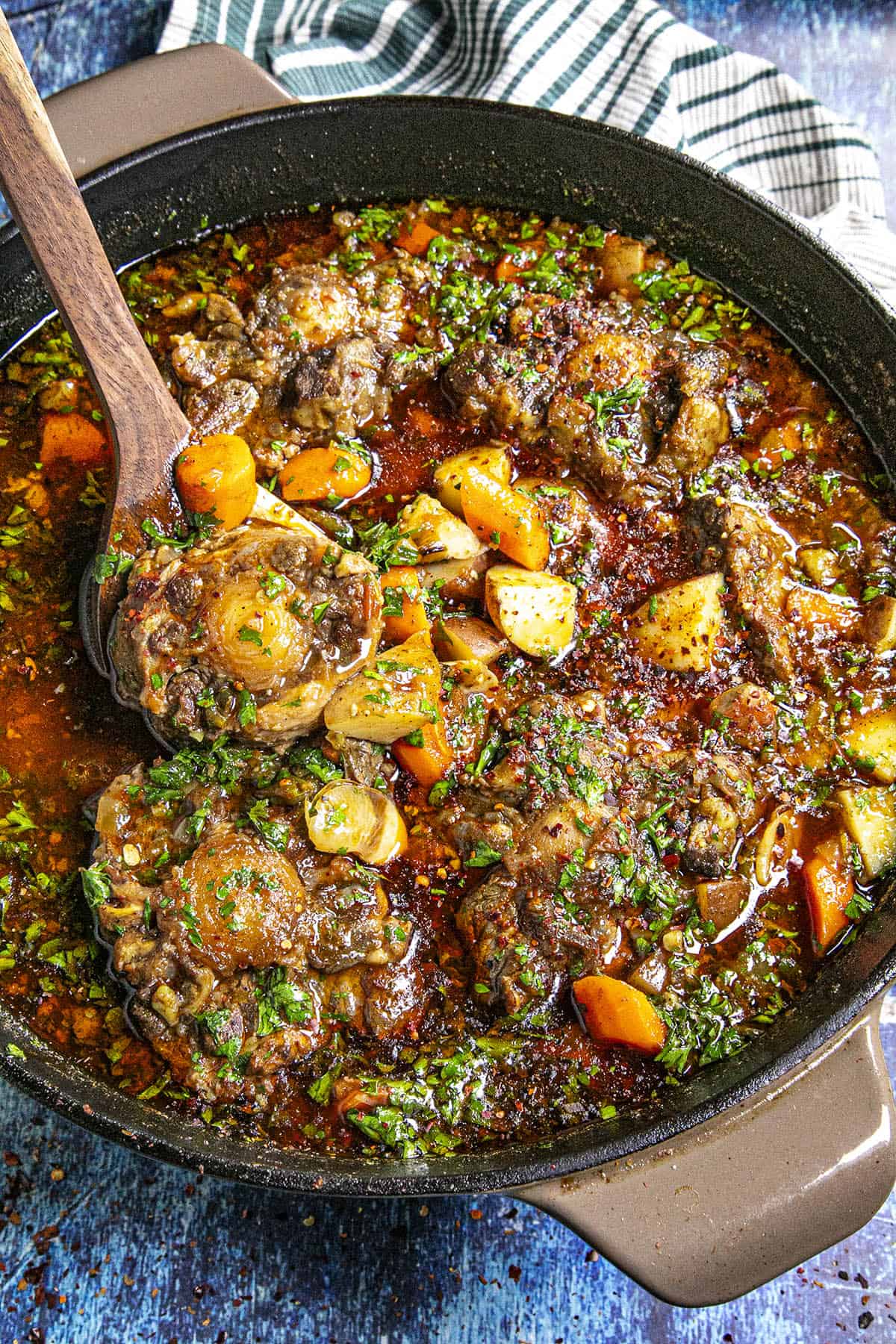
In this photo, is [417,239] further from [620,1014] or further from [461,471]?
[620,1014]

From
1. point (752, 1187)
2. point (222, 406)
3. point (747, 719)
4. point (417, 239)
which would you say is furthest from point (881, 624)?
point (222, 406)

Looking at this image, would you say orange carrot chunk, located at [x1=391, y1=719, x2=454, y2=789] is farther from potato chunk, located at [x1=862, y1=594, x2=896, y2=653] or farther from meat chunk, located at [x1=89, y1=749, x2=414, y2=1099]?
potato chunk, located at [x1=862, y1=594, x2=896, y2=653]

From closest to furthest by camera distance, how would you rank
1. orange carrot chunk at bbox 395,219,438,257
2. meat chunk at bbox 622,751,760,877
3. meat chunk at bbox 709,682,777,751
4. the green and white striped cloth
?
1. meat chunk at bbox 622,751,760,877
2. meat chunk at bbox 709,682,777,751
3. orange carrot chunk at bbox 395,219,438,257
4. the green and white striped cloth

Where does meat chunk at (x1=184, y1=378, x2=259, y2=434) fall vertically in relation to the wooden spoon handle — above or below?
below

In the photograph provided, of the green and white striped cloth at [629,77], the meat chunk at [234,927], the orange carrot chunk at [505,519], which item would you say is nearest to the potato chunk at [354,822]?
the meat chunk at [234,927]

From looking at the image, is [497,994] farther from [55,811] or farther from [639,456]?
[639,456]

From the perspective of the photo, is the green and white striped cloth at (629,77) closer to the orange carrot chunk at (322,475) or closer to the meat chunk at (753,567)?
the meat chunk at (753,567)

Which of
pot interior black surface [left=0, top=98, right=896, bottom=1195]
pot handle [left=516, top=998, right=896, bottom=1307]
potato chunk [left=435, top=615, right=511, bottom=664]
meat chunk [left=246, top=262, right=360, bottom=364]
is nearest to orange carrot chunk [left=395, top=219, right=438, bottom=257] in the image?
pot interior black surface [left=0, top=98, right=896, bottom=1195]
